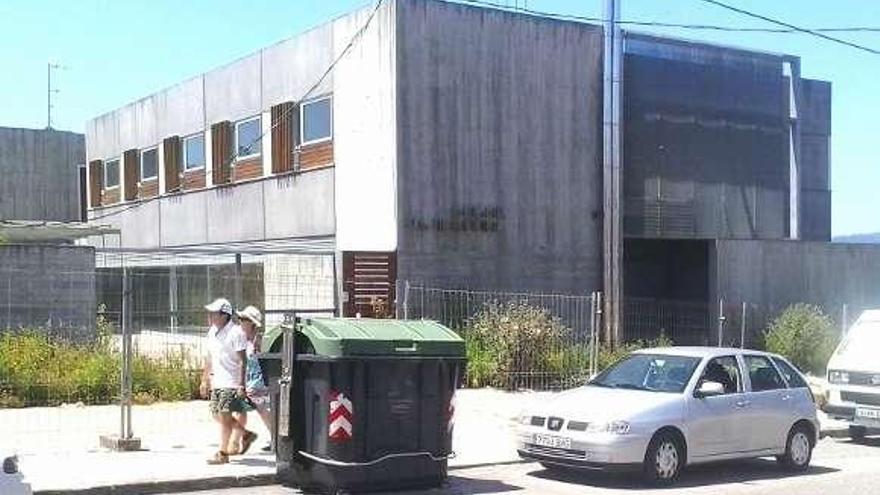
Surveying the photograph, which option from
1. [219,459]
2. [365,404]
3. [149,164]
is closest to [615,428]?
[365,404]

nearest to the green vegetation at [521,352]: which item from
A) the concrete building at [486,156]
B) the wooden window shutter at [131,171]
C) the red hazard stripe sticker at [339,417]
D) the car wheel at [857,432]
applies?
the concrete building at [486,156]

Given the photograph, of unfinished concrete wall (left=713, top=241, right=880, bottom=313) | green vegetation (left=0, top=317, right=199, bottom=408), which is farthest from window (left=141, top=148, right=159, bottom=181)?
unfinished concrete wall (left=713, top=241, right=880, bottom=313)

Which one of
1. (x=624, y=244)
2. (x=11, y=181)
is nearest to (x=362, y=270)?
(x=624, y=244)

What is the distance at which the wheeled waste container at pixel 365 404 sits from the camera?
962 cm

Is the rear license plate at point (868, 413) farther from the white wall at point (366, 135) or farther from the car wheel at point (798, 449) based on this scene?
the white wall at point (366, 135)

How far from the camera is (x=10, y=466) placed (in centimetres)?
568

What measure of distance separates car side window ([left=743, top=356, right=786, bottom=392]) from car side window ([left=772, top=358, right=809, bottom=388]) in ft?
0.40

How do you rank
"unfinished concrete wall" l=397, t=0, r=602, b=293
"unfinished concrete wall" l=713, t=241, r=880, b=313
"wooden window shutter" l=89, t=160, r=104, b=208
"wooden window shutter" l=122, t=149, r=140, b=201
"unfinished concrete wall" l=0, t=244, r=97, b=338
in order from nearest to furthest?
"unfinished concrete wall" l=0, t=244, r=97, b=338 < "unfinished concrete wall" l=397, t=0, r=602, b=293 < "unfinished concrete wall" l=713, t=241, r=880, b=313 < "wooden window shutter" l=122, t=149, r=140, b=201 < "wooden window shutter" l=89, t=160, r=104, b=208

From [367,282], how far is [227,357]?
8554mm

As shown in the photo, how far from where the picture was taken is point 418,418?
10.0 meters

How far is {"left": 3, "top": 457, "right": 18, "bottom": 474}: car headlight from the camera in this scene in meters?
5.65

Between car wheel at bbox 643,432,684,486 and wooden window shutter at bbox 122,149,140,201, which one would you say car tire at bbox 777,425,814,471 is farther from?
wooden window shutter at bbox 122,149,140,201

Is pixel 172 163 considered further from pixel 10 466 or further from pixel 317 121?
pixel 10 466

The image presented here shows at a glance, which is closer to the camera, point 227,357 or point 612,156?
point 227,357
